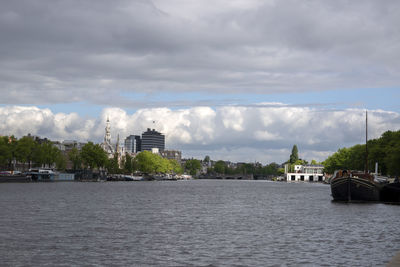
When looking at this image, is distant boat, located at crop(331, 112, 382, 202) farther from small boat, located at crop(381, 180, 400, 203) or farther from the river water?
the river water

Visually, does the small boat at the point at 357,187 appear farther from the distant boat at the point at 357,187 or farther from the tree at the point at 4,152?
the tree at the point at 4,152

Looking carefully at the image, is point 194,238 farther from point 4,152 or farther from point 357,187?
point 4,152

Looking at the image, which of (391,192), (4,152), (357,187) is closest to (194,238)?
(357,187)

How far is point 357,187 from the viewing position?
90.1 metres

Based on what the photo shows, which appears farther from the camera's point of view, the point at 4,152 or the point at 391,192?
the point at 4,152

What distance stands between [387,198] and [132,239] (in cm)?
6558

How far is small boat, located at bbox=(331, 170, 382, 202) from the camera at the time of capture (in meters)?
90.0

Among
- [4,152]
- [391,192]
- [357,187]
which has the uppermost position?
[4,152]

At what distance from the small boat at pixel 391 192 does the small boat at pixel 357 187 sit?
4122mm

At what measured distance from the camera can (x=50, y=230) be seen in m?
50.4

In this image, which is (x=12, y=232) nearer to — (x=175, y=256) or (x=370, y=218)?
(x=175, y=256)

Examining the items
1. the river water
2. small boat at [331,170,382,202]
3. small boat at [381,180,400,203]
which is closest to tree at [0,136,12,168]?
the river water

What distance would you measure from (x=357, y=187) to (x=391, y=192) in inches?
425

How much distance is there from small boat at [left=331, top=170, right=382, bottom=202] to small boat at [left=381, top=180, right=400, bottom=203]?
13.5 feet
